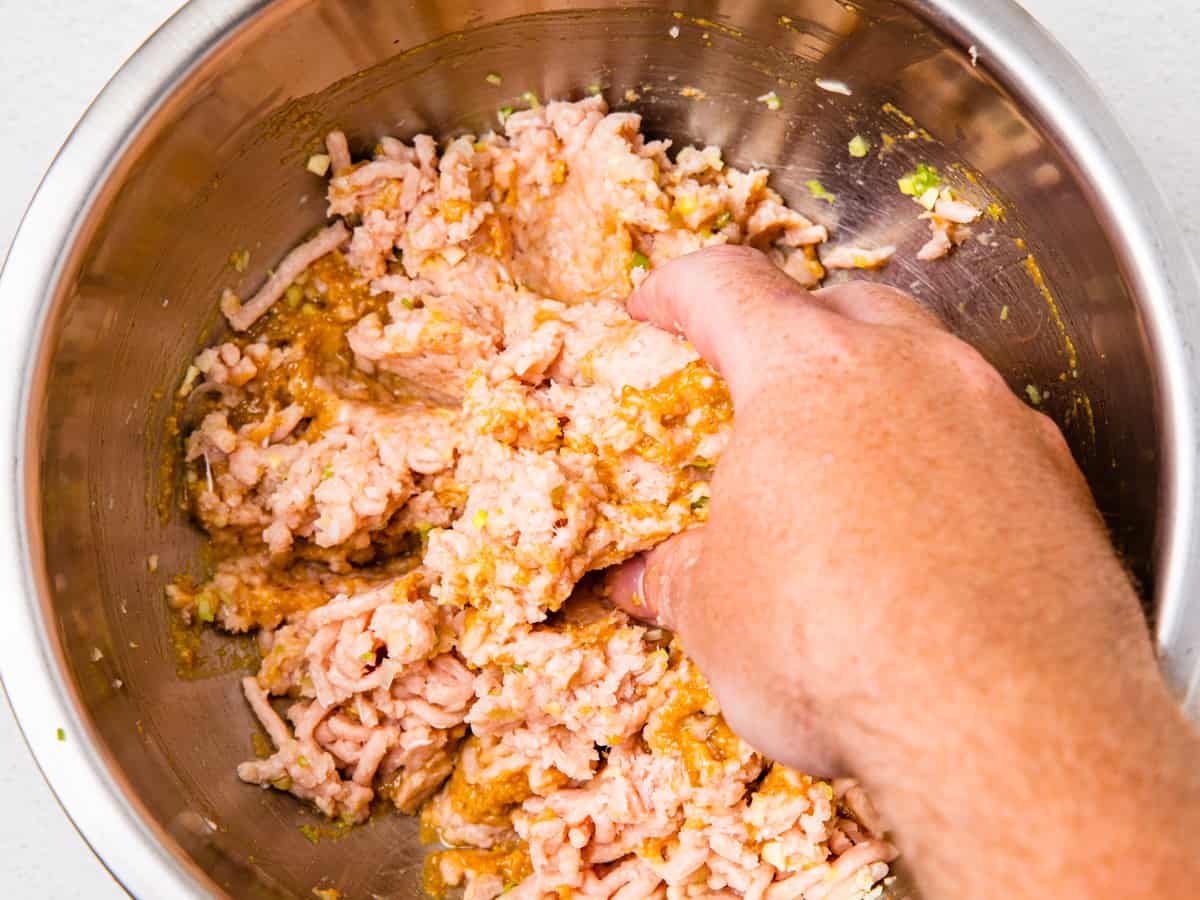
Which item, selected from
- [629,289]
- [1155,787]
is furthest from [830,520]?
[629,289]

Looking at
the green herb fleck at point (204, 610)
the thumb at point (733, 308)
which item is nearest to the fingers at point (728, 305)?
the thumb at point (733, 308)

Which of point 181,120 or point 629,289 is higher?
point 181,120

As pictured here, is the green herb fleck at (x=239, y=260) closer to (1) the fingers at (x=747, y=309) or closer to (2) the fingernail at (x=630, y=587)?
(1) the fingers at (x=747, y=309)

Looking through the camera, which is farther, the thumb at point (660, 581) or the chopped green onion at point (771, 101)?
the chopped green onion at point (771, 101)

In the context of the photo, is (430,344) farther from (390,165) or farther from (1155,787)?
(1155,787)

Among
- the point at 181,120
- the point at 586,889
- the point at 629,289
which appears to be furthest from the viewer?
the point at 629,289

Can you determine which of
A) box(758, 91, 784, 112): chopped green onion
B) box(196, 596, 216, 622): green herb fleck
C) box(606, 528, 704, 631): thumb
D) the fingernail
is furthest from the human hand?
box(196, 596, 216, 622): green herb fleck

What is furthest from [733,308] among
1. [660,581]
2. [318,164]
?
[318,164]
